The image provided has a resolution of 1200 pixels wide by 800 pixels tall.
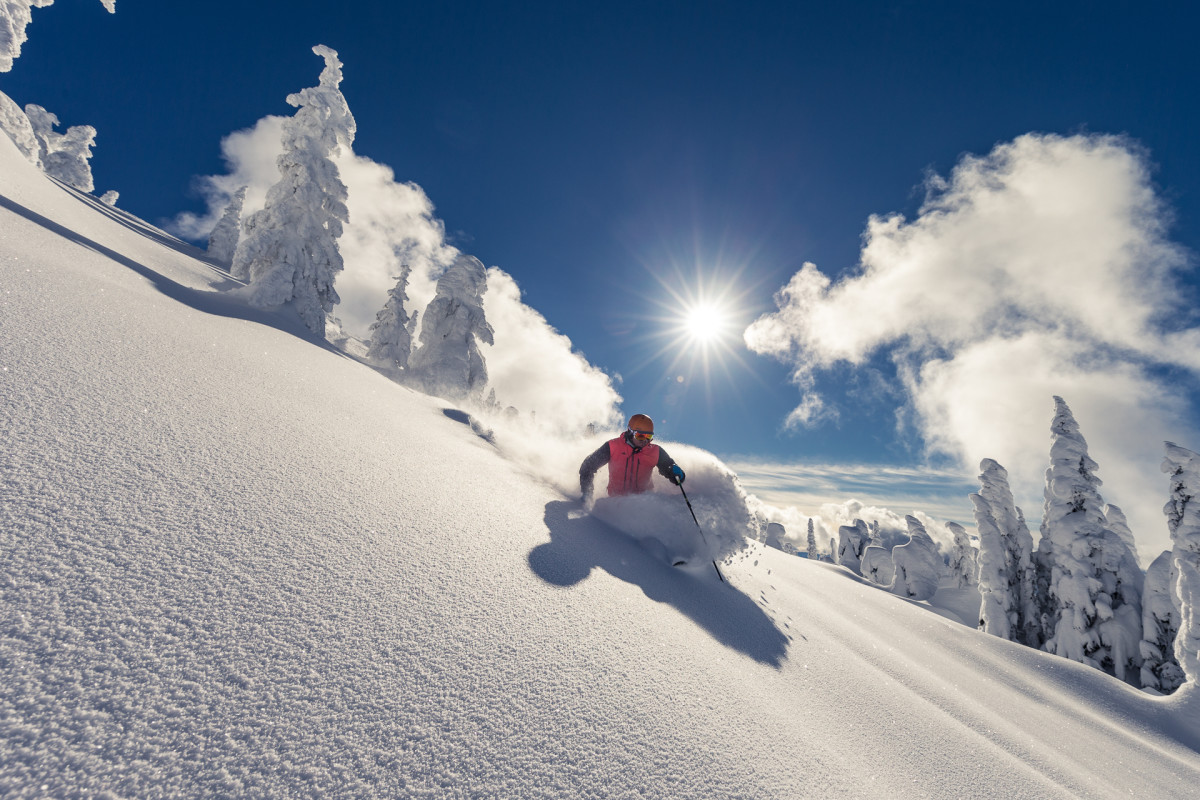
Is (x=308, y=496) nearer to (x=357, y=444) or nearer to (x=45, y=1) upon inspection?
(x=357, y=444)

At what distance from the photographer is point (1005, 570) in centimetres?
2197

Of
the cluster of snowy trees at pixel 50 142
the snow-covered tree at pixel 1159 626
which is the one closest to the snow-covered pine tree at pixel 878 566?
the snow-covered tree at pixel 1159 626

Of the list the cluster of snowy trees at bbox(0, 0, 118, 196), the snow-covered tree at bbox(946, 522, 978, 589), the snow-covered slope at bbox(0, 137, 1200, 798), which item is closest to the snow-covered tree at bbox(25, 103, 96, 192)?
the cluster of snowy trees at bbox(0, 0, 118, 196)

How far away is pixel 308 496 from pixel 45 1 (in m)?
40.4

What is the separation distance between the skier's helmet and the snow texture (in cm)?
5274

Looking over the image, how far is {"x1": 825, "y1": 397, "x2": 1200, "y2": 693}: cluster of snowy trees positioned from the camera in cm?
1348

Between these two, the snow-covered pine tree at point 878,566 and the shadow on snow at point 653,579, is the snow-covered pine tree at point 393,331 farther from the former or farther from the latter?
the snow-covered pine tree at point 878,566

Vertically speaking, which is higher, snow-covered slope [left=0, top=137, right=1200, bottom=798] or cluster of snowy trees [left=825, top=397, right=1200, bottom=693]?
cluster of snowy trees [left=825, top=397, right=1200, bottom=693]

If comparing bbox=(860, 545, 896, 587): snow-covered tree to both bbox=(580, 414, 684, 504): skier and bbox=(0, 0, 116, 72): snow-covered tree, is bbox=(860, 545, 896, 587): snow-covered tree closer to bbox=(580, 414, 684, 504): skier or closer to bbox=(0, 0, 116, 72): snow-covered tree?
bbox=(580, 414, 684, 504): skier

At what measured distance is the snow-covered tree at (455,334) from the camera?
25250mm

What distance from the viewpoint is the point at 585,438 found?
8078mm

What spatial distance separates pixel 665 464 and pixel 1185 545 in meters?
18.2

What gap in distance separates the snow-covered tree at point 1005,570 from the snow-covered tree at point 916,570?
8.77 metres

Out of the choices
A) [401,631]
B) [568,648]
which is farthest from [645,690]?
[401,631]
